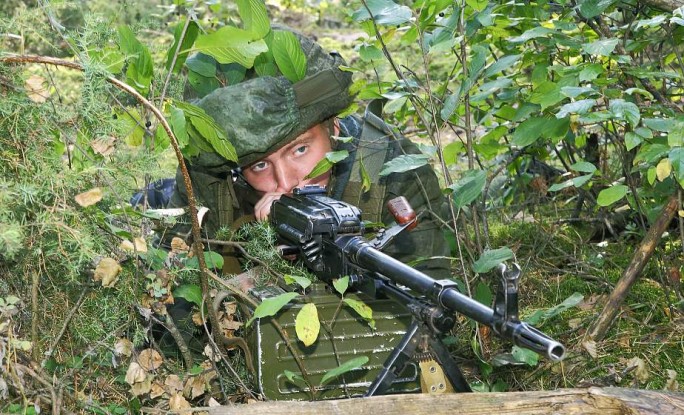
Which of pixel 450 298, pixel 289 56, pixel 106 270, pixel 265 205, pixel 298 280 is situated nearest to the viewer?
pixel 450 298

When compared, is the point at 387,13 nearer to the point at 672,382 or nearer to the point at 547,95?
the point at 547,95

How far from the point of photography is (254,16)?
306 centimetres

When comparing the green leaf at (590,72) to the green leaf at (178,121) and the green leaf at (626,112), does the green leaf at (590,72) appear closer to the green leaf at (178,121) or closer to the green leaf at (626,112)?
the green leaf at (626,112)

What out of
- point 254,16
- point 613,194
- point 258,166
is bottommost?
point 258,166

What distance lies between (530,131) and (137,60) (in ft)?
5.40

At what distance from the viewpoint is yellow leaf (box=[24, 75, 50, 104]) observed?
2742mm

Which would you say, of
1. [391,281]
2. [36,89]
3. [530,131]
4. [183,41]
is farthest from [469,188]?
[36,89]

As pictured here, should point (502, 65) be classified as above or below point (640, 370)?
above

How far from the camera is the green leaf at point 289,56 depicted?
12.6ft

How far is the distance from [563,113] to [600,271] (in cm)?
152

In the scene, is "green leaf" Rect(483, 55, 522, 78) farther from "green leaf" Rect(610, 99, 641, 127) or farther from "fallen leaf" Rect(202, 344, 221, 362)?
"fallen leaf" Rect(202, 344, 221, 362)

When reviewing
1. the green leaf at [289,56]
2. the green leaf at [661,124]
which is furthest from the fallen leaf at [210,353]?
the green leaf at [661,124]

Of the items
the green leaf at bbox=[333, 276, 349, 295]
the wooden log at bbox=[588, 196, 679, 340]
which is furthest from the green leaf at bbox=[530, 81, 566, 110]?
the green leaf at bbox=[333, 276, 349, 295]

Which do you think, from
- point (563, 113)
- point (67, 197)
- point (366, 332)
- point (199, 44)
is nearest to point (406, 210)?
point (366, 332)
